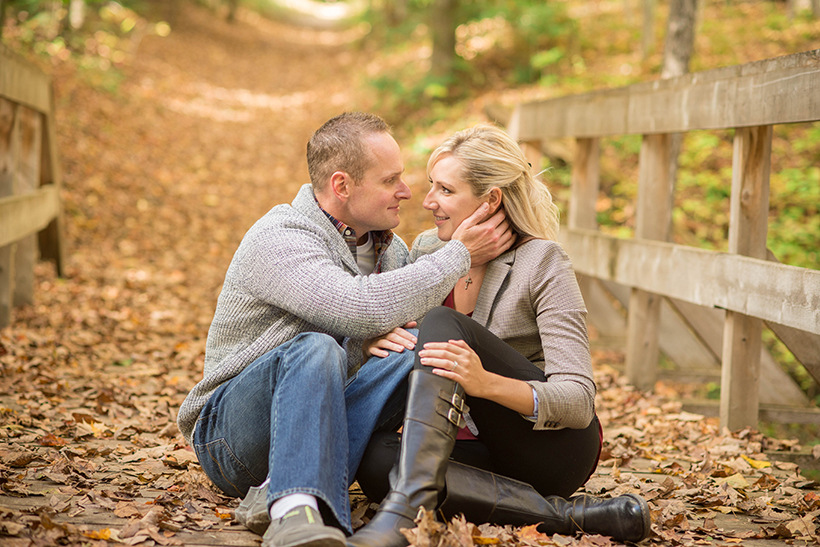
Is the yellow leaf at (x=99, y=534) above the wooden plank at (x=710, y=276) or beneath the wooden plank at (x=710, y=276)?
beneath

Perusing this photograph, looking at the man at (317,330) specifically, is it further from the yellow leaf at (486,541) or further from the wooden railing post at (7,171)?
the wooden railing post at (7,171)

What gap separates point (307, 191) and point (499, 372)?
1043 millimetres

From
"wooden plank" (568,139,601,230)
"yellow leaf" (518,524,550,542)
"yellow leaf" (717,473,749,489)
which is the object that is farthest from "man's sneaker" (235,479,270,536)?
"wooden plank" (568,139,601,230)

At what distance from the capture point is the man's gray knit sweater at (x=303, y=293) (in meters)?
2.49

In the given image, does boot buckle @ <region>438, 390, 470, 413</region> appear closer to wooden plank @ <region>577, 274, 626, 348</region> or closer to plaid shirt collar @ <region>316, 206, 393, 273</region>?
plaid shirt collar @ <region>316, 206, 393, 273</region>

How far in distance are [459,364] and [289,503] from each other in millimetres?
679

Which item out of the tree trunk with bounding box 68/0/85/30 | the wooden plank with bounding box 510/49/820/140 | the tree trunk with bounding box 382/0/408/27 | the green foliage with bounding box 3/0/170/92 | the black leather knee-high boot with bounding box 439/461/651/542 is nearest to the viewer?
the black leather knee-high boot with bounding box 439/461/651/542

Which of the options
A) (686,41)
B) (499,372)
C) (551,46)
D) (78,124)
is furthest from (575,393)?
(551,46)

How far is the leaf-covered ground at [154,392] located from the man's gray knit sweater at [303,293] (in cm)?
50

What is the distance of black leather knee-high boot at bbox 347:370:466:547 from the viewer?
7.09 ft

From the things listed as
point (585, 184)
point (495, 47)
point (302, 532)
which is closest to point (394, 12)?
point (495, 47)

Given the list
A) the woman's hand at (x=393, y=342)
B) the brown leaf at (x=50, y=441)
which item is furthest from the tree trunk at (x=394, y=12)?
the woman's hand at (x=393, y=342)

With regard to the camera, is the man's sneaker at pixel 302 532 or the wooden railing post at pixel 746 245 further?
the wooden railing post at pixel 746 245

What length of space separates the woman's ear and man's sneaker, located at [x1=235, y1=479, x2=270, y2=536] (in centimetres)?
135
